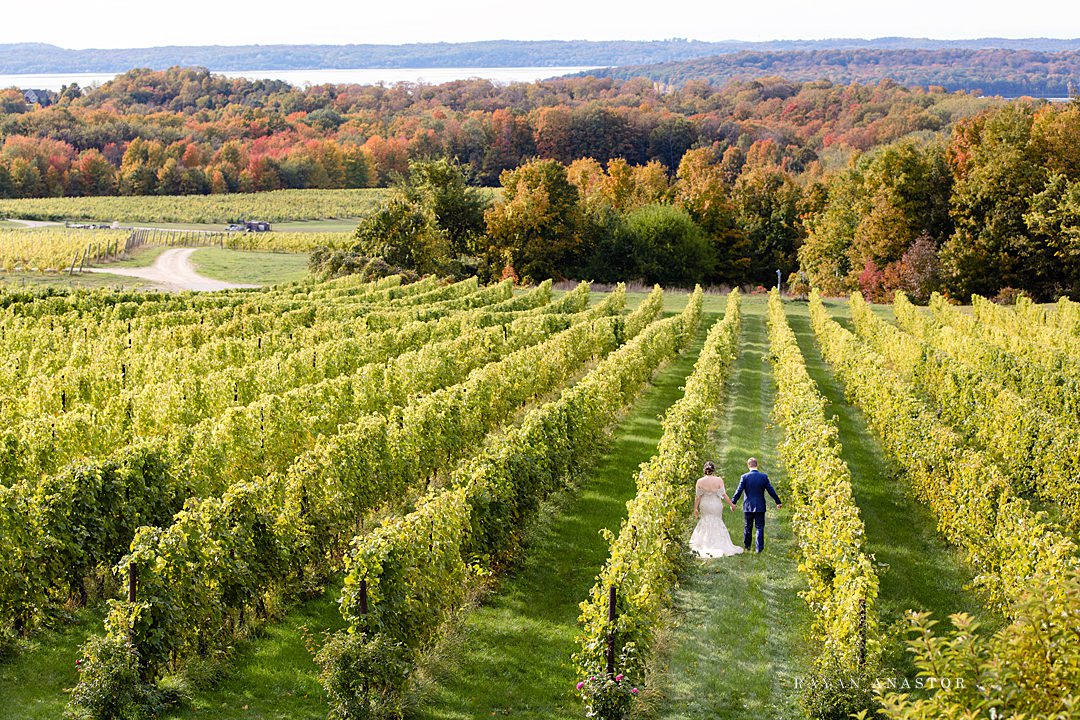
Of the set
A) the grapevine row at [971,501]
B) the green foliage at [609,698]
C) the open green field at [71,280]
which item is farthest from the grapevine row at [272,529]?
the open green field at [71,280]

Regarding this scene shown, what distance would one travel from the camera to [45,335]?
2823 centimetres

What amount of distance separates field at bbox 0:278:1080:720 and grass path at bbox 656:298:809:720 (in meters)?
0.04

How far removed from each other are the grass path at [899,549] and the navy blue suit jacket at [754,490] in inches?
74.7

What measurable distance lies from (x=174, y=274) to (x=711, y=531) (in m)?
50.3

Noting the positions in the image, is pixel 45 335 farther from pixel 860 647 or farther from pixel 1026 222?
pixel 1026 222

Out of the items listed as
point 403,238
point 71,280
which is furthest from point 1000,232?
point 71,280

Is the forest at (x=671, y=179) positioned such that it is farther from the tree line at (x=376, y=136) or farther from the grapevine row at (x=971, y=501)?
the grapevine row at (x=971, y=501)

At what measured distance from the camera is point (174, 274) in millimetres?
58688

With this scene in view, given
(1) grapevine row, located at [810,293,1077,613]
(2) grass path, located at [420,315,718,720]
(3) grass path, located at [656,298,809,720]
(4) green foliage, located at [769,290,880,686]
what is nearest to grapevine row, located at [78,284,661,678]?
(2) grass path, located at [420,315,718,720]

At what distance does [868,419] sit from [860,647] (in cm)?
1402

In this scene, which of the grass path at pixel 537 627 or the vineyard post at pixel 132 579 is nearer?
the vineyard post at pixel 132 579

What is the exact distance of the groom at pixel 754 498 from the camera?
48.5 feet

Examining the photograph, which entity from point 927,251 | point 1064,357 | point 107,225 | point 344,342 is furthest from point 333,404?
point 107,225

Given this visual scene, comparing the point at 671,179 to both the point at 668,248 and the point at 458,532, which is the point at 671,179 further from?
the point at 458,532
